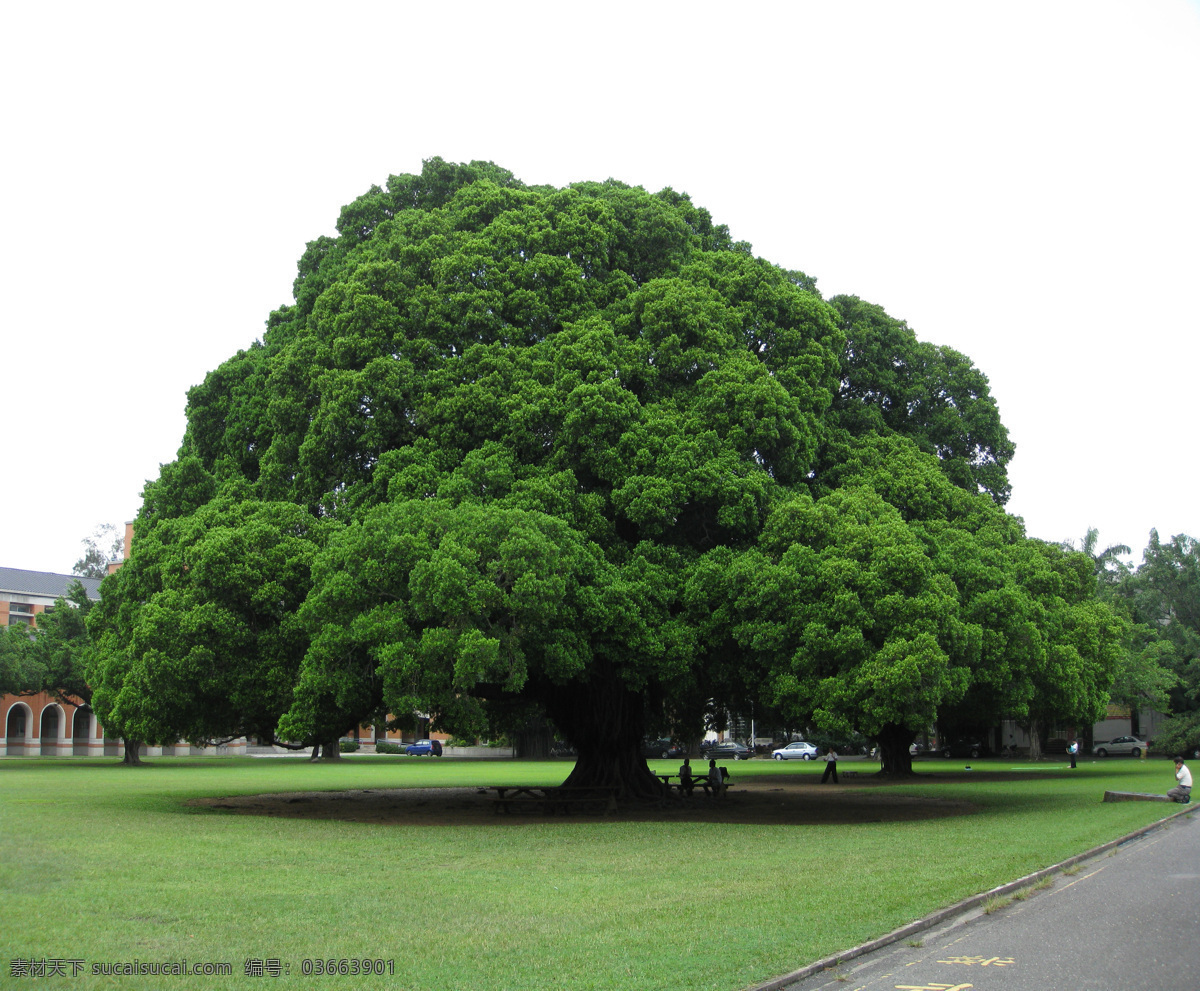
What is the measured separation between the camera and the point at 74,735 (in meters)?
67.9

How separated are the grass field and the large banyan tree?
270 centimetres

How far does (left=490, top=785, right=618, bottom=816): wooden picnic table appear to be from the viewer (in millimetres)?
21797

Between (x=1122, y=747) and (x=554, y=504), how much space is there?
46.2 metres

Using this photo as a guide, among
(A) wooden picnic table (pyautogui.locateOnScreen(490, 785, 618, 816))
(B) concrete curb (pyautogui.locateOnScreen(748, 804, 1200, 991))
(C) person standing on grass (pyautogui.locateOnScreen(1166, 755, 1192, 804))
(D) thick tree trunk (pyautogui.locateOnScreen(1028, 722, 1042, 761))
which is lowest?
(D) thick tree trunk (pyautogui.locateOnScreen(1028, 722, 1042, 761))

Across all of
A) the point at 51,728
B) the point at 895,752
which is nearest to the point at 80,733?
the point at 51,728

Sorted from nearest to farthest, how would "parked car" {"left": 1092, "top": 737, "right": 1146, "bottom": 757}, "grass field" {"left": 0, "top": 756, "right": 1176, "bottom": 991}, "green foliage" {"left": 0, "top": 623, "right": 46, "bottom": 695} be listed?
"grass field" {"left": 0, "top": 756, "right": 1176, "bottom": 991} < "green foliage" {"left": 0, "top": 623, "right": 46, "bottom": 695} < "parked car" {"left": 1092, "top": 737, "right": 1146, "bottom": 757}

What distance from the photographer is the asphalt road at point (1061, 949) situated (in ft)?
24.6

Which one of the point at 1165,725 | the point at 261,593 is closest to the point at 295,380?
the point at 261,593

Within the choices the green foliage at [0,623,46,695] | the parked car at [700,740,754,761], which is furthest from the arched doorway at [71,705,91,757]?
the parked car at [700,740,754,761]

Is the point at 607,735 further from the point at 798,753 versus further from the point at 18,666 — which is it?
the point at 798,753

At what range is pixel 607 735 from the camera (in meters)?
24.1

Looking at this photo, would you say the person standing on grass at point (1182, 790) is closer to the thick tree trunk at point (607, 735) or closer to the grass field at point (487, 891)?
the grass field at point (487, 891)

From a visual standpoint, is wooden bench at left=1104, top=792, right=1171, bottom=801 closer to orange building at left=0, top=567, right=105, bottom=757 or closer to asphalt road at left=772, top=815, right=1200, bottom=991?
asphalt road at left=772, top=815, right=1200, bottom=991

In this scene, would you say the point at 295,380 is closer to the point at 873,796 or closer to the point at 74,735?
the point at 873,796
